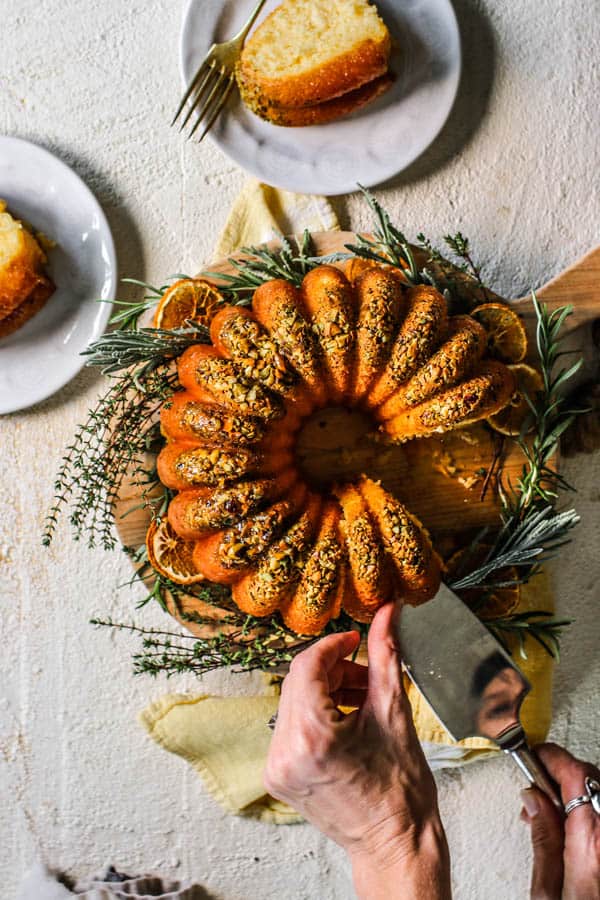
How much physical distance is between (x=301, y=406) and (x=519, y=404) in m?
0.50

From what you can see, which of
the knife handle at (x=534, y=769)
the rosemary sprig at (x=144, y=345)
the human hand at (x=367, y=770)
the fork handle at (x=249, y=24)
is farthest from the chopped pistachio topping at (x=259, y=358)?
the knife handle at (x=534, y=769)

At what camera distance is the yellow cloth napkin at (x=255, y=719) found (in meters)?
2.05

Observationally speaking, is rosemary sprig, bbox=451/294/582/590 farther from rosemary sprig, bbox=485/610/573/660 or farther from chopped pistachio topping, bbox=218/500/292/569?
chopped pistachio topping, bbox=218/500/292/569

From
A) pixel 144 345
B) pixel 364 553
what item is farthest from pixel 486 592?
pixel 144 345

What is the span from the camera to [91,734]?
7.73 ft

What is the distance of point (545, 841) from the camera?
1980 mm

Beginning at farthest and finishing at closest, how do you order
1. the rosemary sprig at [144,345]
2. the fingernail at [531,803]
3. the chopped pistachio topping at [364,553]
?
1. the fingernail at [531,803]
2. the rosemary sprig at [144,345]
3. the chopped pistachio topping at [364,553]

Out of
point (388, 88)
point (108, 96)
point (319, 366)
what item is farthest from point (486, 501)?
point (108, 96)

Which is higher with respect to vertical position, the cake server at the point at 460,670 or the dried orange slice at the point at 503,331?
the dried orange slice at the point at 503,331

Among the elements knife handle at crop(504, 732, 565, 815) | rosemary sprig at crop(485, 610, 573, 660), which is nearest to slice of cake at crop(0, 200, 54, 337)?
rosemary sprig at crop(485, 610, 573, 660)

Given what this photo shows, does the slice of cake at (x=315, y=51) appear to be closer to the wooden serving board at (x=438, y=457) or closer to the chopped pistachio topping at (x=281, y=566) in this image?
the wooden serving board at (x=438, y=457)

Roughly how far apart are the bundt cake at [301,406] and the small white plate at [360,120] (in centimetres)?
45

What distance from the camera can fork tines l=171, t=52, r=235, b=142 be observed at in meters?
2.01

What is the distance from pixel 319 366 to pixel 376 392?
0.15m
